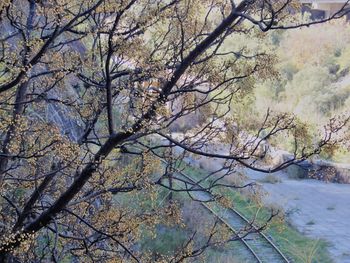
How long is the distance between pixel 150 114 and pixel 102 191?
1.44 m

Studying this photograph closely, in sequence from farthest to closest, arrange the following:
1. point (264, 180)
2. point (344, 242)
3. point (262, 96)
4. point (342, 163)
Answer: point (262, 96)
point (342, 163)
point (264, 180)
point (344, 242)

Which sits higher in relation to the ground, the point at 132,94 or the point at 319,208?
the point at 319,208

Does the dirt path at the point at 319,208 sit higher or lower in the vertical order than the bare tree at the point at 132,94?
higher

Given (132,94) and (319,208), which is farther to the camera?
(319,208)

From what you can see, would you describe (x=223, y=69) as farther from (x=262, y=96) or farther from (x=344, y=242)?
(x=262, y=96)

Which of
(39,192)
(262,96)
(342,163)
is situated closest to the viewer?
(39,192)

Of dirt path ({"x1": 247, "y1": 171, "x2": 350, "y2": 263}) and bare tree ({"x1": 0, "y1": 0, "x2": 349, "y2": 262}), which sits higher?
dirt path ({"x1": 247, "y1": 171, "x2": 350, "y2": 263})

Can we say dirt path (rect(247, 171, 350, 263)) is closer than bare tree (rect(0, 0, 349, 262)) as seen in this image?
No

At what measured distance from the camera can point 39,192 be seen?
266 inches

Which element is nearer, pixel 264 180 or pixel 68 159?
pixel 68 159

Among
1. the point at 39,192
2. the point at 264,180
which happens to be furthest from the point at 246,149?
the point at 264,180

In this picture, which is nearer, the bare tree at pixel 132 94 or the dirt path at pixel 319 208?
the bare tree at pixel 132 94

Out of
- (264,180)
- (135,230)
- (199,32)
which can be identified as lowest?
(135,230)

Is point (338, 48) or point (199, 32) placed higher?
point (338, 48)
